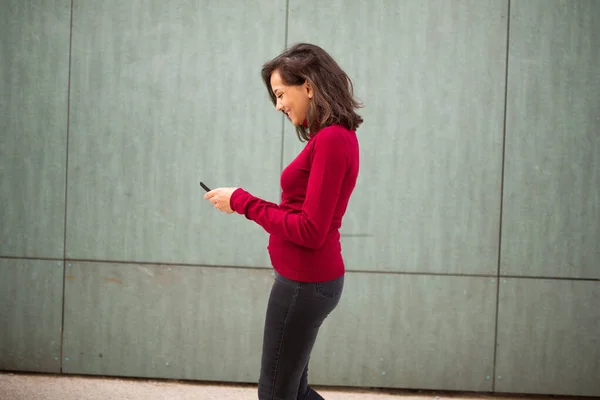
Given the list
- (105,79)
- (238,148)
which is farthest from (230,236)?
(105,79)

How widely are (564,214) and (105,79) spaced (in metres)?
2.75

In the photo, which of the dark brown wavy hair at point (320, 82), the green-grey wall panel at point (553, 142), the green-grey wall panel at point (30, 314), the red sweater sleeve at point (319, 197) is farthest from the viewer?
the green-grey wall panel at point (30, 314)

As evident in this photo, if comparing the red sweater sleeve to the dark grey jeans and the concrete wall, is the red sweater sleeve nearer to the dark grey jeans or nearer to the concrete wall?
the dark grey jeans

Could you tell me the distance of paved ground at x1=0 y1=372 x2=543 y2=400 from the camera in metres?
3.19

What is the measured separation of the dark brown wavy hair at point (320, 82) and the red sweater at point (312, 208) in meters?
0.04

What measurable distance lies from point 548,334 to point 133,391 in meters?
2.40

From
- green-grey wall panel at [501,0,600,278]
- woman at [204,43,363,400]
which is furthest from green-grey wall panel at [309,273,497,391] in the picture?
woman at [204,43,363,400]

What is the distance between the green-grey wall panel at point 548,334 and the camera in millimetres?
3373

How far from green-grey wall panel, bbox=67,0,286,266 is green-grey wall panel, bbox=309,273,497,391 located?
0.63m

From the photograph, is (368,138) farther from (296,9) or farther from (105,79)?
(105,79)

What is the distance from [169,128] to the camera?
3355 mm

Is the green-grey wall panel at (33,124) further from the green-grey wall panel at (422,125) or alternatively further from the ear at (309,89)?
the ear at (309,89)

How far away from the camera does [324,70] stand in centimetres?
185

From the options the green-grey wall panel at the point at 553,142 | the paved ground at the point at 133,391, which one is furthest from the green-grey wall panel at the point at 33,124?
the green-grey wall panel at the point at 553,142
